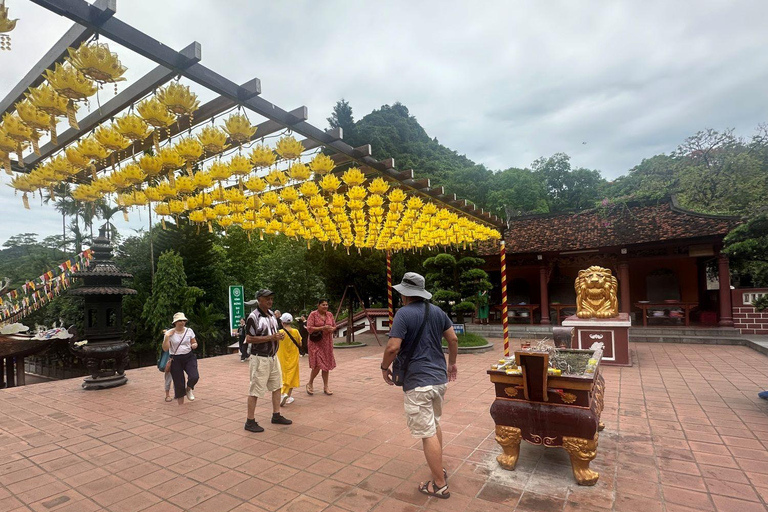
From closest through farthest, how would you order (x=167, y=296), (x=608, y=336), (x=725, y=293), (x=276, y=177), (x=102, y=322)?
(x=276, y=177) → (x=102, y=322) → (x=608, y=336) → (x=725, y=293) → (x=167, y=296)

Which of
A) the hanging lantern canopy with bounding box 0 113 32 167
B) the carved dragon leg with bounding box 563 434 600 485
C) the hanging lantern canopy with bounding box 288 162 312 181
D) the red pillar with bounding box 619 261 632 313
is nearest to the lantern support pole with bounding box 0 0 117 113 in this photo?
the hanging lantern canopy with bounding box 0 113 32 167

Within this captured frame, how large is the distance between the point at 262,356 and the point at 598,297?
7603mm

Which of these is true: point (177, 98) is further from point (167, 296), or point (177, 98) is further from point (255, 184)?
point (167, 296)

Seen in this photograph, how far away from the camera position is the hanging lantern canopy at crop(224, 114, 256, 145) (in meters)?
4.08

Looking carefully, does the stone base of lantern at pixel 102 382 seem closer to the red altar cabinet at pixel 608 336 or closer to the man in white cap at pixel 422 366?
the man in white cap at pixel 422 366

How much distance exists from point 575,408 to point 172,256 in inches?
656

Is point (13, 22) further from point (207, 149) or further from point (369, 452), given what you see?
point (369, 452)

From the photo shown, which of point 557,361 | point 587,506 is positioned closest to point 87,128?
point 557,361

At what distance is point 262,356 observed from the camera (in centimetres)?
478

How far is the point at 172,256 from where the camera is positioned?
1647cm

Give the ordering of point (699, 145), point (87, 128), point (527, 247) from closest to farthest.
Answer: point (87, 128)
point (527, 247)
point (699, 145)

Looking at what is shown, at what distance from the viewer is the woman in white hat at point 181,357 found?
605cm

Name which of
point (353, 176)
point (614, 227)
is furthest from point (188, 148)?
point (614, 227)

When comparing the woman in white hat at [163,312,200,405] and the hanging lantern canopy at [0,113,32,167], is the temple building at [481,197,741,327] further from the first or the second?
the hanging lantern canopy at [0,113,32,167]
